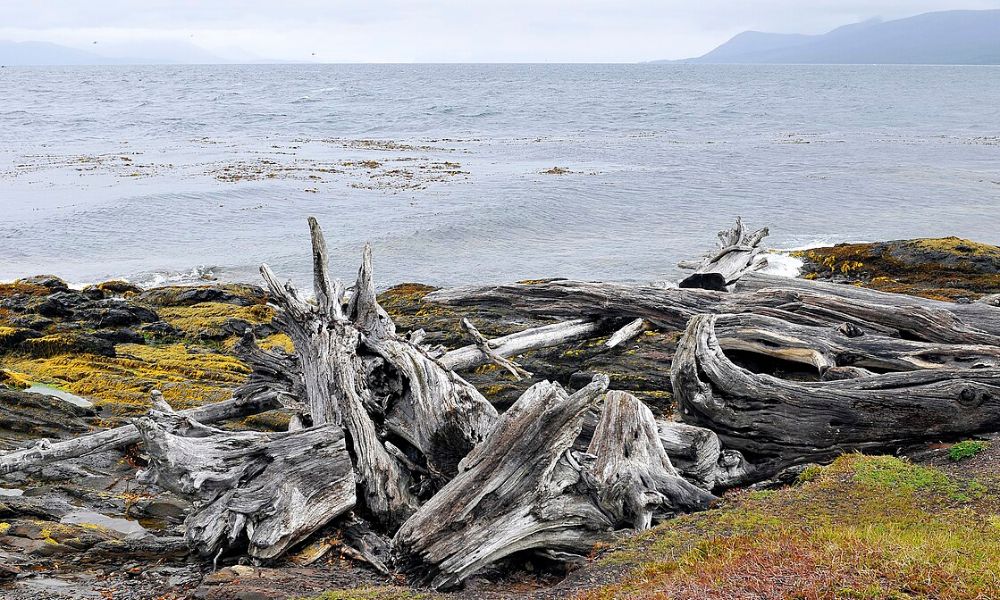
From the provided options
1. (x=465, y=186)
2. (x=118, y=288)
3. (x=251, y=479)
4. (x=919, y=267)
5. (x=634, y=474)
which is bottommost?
(x=118, y=288)

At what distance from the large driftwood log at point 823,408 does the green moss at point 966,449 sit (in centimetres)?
42

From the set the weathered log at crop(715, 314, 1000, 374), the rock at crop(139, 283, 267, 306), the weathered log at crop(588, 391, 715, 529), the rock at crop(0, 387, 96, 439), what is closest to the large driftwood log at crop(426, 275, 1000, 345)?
the weathered log at crop(715, 314, 1000, 374)

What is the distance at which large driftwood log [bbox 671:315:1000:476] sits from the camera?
9.41 metres

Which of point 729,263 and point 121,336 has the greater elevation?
point 729,263

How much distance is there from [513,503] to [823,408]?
436 cm

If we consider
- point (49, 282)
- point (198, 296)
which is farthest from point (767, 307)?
point (49, 282)

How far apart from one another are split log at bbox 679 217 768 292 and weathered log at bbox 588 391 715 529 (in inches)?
250

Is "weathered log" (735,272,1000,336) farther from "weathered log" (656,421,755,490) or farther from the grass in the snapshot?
"weathered log" (656,421,755,490)

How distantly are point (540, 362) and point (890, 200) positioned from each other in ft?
115

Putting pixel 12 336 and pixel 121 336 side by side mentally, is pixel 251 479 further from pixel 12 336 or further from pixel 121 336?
pixel 12 336

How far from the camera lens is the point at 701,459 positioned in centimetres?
950

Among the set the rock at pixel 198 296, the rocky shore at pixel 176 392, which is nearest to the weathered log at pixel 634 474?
the rocky shore at pixel 176 392

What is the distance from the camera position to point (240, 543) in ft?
27.3

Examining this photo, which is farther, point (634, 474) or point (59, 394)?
point (59, 394)
